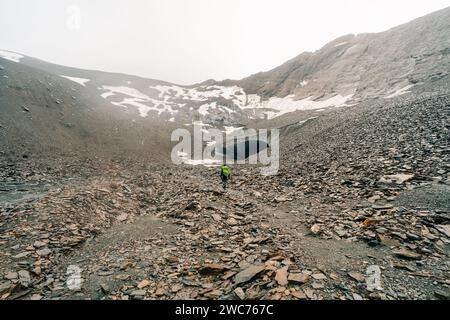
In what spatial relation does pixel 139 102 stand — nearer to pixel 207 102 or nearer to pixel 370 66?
pixel 207 102

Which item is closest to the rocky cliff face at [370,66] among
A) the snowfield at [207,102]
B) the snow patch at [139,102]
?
the snowfield at [207,102]

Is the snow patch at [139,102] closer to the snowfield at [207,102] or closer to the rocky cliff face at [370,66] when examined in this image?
the snowfield at [207,102]

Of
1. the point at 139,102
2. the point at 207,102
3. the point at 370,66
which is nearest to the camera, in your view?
the point at 370,66

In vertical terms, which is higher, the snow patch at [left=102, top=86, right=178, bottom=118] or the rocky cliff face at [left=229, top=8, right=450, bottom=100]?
the rocky cliff face at [left=229, top=8, right=450, bottom=100]

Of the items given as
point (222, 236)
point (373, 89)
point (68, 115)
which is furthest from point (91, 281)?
point (373, 89)

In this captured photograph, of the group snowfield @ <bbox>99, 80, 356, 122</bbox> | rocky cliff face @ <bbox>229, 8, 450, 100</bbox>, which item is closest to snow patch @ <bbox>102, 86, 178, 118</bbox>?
snowfield @ <bbox>99, 80, 356, 122</bbox>

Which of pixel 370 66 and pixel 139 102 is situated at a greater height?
pixel 370 66

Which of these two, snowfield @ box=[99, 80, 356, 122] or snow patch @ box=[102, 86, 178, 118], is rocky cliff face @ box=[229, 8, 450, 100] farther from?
snow patch @ box=[102, 86, 178, 118]

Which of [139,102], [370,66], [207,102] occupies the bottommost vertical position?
[139,102]

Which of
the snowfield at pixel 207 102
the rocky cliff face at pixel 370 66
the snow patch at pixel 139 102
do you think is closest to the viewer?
the rocky cliff face at pixel 370 66

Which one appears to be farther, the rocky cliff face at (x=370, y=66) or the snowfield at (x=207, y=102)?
the snowfield at (x=207, y=102)

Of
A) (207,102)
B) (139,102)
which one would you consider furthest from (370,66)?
(139,102)

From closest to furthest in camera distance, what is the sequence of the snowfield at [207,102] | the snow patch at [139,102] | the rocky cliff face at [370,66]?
the rocky cliff face at [370,66]
the snow patch at [139,102]
the snowfield at [207,102]
